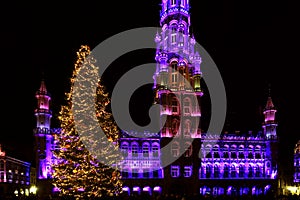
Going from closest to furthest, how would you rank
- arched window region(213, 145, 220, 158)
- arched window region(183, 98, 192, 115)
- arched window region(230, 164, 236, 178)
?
arched window region(230, 164, 236, 178) → arched window region(213, 145, 220, 158) → arched window region(183, 98, 192, 115)

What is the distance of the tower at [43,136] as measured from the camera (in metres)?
54.1

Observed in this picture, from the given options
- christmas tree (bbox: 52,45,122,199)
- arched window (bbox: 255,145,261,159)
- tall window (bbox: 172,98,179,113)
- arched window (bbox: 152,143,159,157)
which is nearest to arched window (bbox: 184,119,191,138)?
tall window (bbox: 172,98,179,113)

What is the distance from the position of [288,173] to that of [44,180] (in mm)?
48146

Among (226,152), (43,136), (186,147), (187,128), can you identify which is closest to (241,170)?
(226,152)

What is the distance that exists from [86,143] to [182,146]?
32.6m

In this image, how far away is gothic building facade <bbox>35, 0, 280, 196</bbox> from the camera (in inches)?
2258

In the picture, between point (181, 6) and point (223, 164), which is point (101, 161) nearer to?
point (223, 164)

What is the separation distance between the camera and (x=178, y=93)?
202 ft

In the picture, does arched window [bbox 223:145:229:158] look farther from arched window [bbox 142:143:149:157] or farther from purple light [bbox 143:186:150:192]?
purple light [bbox 143:186:150:192]

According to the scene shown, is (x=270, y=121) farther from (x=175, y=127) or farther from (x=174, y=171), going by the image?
(x=174, y=171)

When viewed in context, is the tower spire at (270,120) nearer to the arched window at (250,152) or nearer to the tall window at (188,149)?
the arched window at (250,152)

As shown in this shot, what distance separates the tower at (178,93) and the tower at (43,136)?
17.6m

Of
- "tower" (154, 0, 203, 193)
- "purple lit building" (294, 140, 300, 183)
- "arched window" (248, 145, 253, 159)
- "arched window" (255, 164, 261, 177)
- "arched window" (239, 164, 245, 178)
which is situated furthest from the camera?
"purple lit building" (294, 140, 300, 183)

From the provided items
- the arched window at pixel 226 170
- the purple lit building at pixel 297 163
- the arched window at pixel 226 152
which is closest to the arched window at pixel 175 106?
the arched window at pixel 226 152
